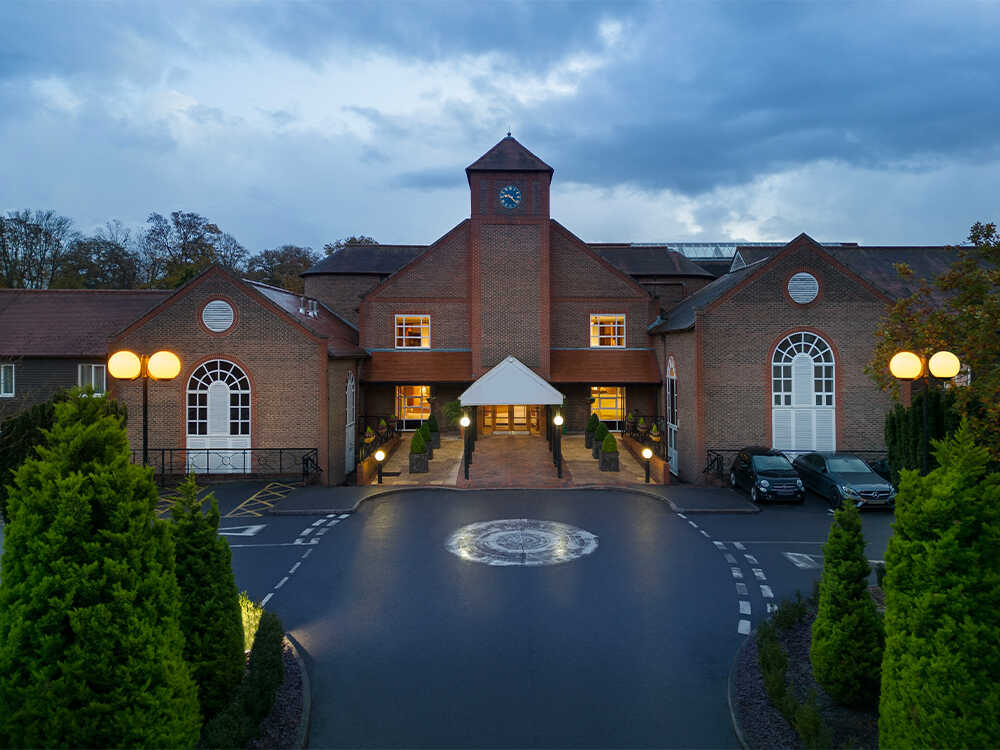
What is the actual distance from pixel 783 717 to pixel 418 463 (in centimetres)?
1758

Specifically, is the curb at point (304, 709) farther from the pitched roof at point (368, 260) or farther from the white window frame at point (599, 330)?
the pitched roof at point (368, 260)

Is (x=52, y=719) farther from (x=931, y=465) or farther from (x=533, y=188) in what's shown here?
(x=533, y=188)

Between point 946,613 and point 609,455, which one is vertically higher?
point 946,613

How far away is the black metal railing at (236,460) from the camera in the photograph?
22.3 metres

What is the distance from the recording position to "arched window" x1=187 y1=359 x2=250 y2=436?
22391 mm

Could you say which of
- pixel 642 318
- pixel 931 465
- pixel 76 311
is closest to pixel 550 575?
pixel 931 465

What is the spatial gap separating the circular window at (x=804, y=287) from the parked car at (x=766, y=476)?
5687 mm

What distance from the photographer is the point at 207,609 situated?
698 centimetres

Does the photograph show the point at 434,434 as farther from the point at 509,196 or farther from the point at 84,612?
the point at 84,612

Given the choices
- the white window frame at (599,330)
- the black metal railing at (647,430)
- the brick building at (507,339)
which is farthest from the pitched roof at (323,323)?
the black metal railing at (647,430)

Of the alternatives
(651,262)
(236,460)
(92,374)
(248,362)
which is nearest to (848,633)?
(248,362)

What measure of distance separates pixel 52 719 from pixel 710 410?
799 inches

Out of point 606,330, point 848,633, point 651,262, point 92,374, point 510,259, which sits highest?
point 651,262

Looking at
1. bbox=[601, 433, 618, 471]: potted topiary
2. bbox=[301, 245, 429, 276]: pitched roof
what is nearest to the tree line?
bbox=[301, 245, 429, 276]: pitched roof
